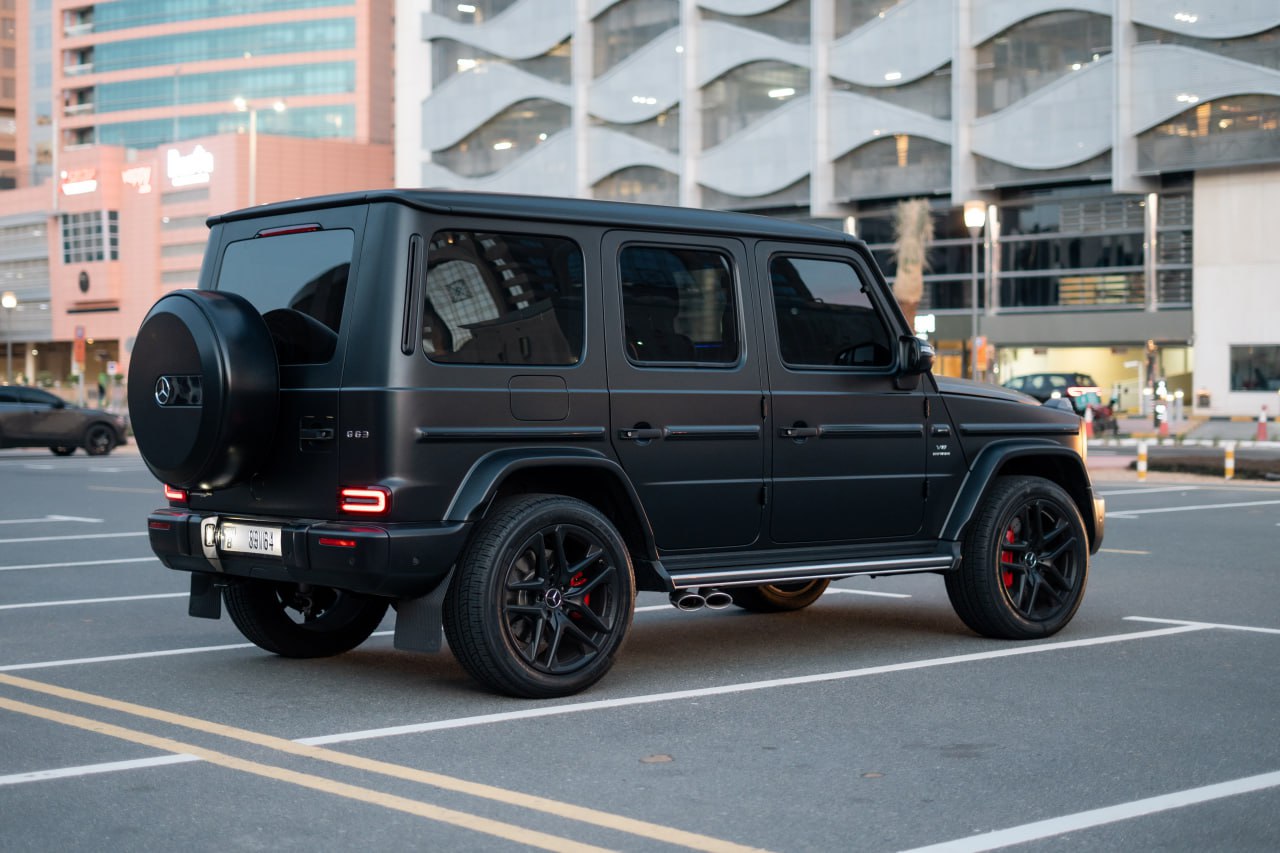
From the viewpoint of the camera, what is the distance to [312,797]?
5402mm

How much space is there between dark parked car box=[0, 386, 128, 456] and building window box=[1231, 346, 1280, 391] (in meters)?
38.9

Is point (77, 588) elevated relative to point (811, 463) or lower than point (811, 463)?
lower

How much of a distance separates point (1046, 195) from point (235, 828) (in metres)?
59.9

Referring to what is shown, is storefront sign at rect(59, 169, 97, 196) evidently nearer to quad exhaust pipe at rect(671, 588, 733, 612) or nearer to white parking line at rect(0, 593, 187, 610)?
white parking line at rect(0, 593, 187, 610)

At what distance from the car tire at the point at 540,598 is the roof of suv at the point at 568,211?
4.14 ft

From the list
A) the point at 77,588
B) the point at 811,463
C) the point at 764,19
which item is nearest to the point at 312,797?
the point at 811,463

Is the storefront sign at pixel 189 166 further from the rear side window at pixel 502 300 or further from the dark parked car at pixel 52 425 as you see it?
the rear side window at pixel 502 300

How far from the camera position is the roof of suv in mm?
7141

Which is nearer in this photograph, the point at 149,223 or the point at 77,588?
the point at 77,588

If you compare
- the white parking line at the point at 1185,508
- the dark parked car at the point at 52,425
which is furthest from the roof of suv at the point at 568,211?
the dark parked car at the point at 52,425

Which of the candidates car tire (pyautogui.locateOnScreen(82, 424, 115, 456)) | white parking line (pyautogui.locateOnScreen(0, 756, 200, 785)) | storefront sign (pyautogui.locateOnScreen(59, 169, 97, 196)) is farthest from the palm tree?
storefront sign (pyautogui.locateOnScreen(59, 169, 97, 196))

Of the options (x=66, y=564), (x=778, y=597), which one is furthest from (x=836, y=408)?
(x=66, y=564)

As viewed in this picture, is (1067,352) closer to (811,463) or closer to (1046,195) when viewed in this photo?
(1046,195)

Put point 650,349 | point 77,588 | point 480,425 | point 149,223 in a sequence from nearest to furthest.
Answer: point 480,425 < point 650,349 < point 77,588 < point 149,223
